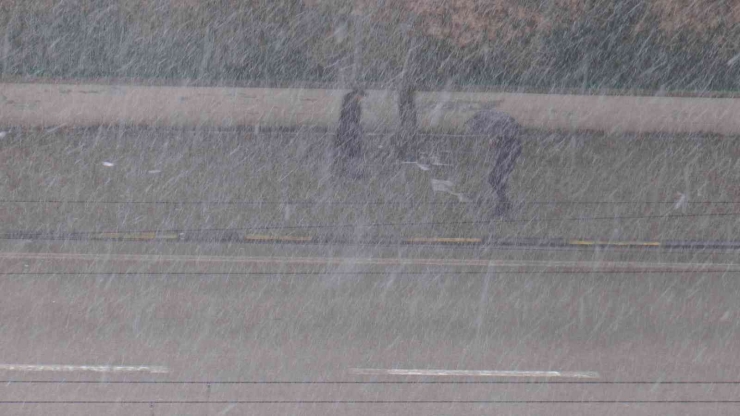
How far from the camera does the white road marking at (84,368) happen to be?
277 inches

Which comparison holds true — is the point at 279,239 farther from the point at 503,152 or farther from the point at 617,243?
the point at 617,243

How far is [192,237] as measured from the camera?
12.0m

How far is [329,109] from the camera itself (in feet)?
67.4

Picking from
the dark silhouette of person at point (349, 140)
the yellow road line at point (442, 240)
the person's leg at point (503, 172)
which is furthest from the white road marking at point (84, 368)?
the dark silhouette of person at point (349, 140)

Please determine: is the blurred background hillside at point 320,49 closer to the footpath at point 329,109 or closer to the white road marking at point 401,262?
the footpath at point 329,109

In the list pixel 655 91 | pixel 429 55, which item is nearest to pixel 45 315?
pixel 429 55

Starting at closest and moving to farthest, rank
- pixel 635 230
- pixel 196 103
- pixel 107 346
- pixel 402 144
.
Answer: pixel 107 346, pixel 635 230, pixel 402 144, pixel 196 103

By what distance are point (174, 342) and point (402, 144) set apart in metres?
10.4

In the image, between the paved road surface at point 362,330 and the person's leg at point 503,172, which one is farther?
the person's leg at point 503,172

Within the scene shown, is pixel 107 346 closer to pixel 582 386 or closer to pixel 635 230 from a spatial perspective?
pixel 582 386

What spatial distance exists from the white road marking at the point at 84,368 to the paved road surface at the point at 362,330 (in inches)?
0.8

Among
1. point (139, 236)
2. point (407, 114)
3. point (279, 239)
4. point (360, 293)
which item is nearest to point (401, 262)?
point (360, 293)

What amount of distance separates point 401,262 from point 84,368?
4648 millimetres

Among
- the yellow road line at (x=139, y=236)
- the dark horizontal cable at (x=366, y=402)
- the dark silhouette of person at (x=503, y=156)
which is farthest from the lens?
the dark silhouette of person at (x=503, y=156)
